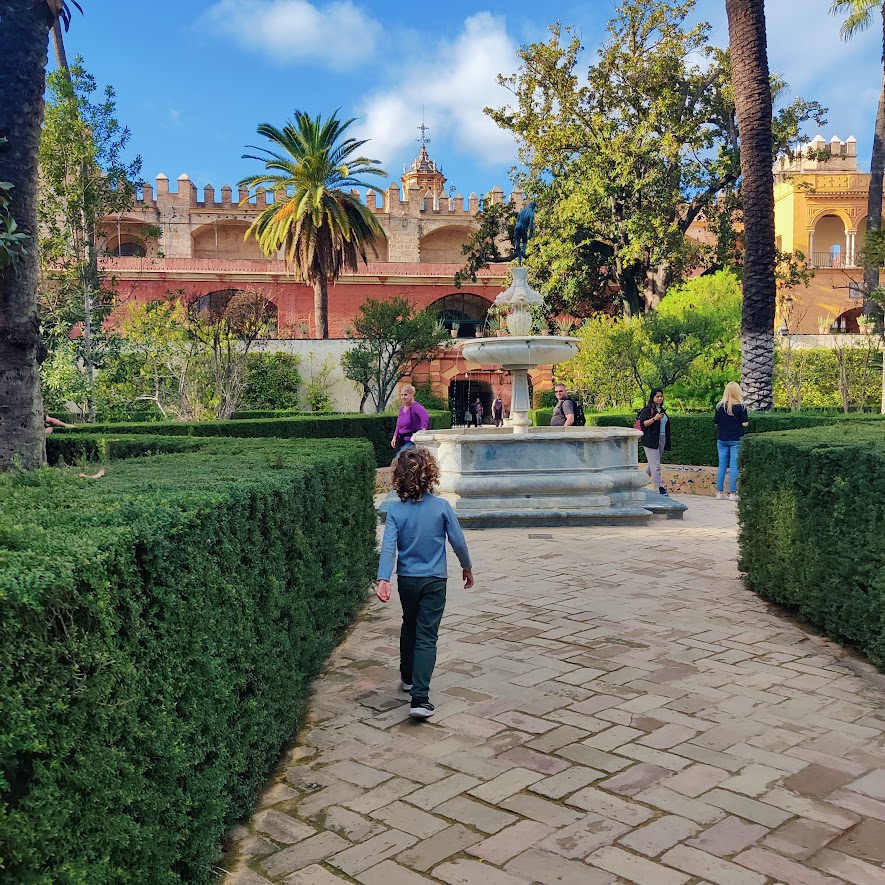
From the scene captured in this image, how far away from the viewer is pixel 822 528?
534cm

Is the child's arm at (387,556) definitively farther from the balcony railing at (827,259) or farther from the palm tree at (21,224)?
the balcony railing at (827,259)

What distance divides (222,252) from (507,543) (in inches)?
1506

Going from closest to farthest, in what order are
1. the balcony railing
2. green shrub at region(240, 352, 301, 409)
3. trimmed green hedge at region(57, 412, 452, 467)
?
trimmed green hedge at region(57, 412, 452, 467), green shrub at region(240, 352, 301, 409), the balcony railing

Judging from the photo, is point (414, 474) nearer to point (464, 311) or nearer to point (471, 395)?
point (471, 395)

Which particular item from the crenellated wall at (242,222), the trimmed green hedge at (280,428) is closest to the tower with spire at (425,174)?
the crenellated wall at (242,222)

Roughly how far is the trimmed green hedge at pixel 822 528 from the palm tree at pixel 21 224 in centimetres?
533

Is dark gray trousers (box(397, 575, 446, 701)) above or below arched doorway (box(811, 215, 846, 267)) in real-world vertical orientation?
below

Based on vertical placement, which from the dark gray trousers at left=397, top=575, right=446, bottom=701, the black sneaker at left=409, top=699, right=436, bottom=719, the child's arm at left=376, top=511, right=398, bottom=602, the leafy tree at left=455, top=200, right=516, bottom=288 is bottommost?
the black sneaker at left=409, top=699, right=436, bottom=719

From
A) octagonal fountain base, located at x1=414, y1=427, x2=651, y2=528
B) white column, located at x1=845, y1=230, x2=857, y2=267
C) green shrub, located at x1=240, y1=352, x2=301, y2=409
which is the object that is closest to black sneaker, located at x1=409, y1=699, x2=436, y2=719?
octagonal fountain base, located at x1=414, y1=427, x2=651, y2=528

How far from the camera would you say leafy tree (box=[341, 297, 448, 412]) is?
1129 inches

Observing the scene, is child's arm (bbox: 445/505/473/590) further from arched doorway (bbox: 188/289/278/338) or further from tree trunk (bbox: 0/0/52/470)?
arched doorway (bbox: 188/289/278/338)

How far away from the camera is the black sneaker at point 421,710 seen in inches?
158

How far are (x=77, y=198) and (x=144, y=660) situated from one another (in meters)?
15.8

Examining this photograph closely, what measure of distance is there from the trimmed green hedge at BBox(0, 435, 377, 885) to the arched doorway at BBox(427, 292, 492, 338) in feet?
113
